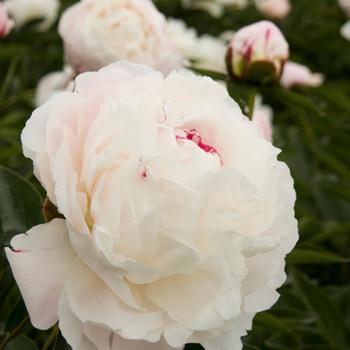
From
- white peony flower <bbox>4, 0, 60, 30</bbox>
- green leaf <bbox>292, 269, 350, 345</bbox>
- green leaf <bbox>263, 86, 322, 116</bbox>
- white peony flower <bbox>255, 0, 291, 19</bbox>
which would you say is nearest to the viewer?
green leaf <bbox>263, 86, 322, 116</bbox>

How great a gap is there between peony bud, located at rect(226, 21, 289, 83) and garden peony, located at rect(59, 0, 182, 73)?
8 centimetres

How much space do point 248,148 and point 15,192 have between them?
0.74ft

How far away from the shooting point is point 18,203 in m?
0.76

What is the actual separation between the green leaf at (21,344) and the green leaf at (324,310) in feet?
1.98

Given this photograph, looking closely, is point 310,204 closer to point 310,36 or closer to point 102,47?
point 102,47

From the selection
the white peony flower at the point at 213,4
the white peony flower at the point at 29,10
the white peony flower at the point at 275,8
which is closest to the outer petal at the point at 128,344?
the white peony flower at the point at 29,10

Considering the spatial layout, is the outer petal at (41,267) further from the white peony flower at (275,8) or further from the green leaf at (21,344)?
the white peony flower at (275,8)

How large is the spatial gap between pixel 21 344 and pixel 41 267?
7.9 inches

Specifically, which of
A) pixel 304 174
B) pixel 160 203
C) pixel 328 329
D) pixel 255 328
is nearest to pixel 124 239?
pixel 160 203

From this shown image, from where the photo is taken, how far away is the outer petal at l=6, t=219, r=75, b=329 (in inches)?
23.6

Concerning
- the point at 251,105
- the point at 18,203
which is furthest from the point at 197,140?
the point at 251,105

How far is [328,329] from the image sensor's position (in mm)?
1328

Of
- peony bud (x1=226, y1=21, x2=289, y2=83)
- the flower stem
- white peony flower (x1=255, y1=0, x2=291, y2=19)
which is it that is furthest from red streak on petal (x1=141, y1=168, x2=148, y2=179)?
white peony flower (x1=255, y1=0, x2=291, y2=19)

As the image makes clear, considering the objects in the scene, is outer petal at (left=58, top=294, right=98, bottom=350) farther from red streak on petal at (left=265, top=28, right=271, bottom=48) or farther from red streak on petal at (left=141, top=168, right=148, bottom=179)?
red streak on petal at (left=265, top=28, right=271, bottom=48)
